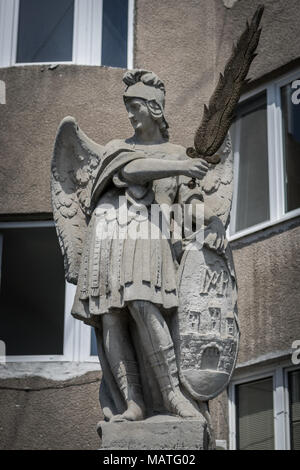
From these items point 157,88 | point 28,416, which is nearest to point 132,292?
point 157,88

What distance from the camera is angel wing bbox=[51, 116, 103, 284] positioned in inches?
315

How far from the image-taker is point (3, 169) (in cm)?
1130

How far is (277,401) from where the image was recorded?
399 inches

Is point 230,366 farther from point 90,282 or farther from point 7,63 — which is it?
point 7,63

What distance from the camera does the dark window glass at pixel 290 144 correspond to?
1083 cm

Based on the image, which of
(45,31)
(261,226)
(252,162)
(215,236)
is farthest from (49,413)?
(45,31)

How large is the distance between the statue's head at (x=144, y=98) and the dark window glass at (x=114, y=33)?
3.86 meters

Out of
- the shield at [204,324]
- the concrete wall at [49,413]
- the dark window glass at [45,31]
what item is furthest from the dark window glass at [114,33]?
the shield at [204,324]

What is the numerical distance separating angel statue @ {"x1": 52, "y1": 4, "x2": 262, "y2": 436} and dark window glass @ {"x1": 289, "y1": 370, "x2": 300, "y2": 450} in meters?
2.71

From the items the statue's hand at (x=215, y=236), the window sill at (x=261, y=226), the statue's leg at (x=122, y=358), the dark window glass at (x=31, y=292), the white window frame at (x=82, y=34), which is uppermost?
the white window frame at (x=82, y=34)

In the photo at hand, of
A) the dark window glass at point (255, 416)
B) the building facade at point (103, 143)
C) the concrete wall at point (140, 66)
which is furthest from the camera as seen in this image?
the concrete wall at point (140, 66)

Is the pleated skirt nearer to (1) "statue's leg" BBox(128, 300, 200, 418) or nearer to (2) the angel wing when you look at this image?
(1) "statue's leg" BBox(128, 300, 200, 418)

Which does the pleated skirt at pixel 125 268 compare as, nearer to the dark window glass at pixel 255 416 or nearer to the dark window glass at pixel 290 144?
the dark window glass at pixel 255 416

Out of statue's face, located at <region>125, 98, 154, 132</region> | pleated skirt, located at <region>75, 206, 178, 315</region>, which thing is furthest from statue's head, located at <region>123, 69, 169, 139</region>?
pleated skirt, located at <region>75, 206, 178, 315</region>
